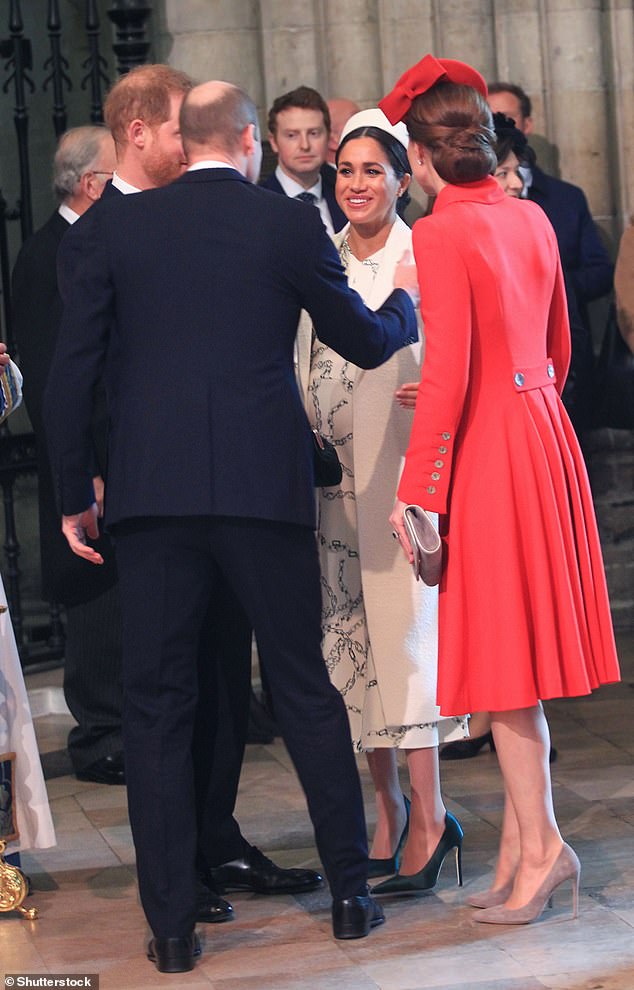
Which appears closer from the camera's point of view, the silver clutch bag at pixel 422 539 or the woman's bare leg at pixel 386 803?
the silver clutch bag at pixel 422 539

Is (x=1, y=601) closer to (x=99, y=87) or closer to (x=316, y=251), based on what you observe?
(x=316, y=251)

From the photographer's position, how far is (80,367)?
3.48 metres

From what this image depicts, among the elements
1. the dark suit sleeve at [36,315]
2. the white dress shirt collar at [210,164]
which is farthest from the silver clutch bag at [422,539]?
the dark suit sleeve at [36,315]

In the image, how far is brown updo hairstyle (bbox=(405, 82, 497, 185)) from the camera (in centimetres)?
366

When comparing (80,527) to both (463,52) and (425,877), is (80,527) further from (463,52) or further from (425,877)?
(463,52)

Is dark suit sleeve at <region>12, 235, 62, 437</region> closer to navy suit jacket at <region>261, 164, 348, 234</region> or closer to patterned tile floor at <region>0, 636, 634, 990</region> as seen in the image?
navy suit jacket at <region>261, 164, 348, 234</region>

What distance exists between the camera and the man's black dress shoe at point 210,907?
3904 millimetres

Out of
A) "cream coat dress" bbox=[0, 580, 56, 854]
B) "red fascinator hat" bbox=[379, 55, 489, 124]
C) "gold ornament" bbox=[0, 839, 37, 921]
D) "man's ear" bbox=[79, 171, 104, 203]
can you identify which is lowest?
"gold ornament" bbox=[0, 839, 37, 921]

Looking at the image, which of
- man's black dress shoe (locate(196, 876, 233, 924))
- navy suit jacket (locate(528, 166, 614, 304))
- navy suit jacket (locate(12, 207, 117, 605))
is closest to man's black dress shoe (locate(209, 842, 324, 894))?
man's black dress shoe (locate(196, 876, 233, 924))

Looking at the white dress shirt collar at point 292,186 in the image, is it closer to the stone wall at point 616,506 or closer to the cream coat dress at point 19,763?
the stone wall at point 616,506

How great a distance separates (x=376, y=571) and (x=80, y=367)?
0.96m

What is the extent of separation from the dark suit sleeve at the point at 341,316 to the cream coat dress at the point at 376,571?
0.41 meters

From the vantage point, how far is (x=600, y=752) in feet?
17.3

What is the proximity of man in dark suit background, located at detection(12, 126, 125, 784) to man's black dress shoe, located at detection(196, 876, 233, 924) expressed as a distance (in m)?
1.31
